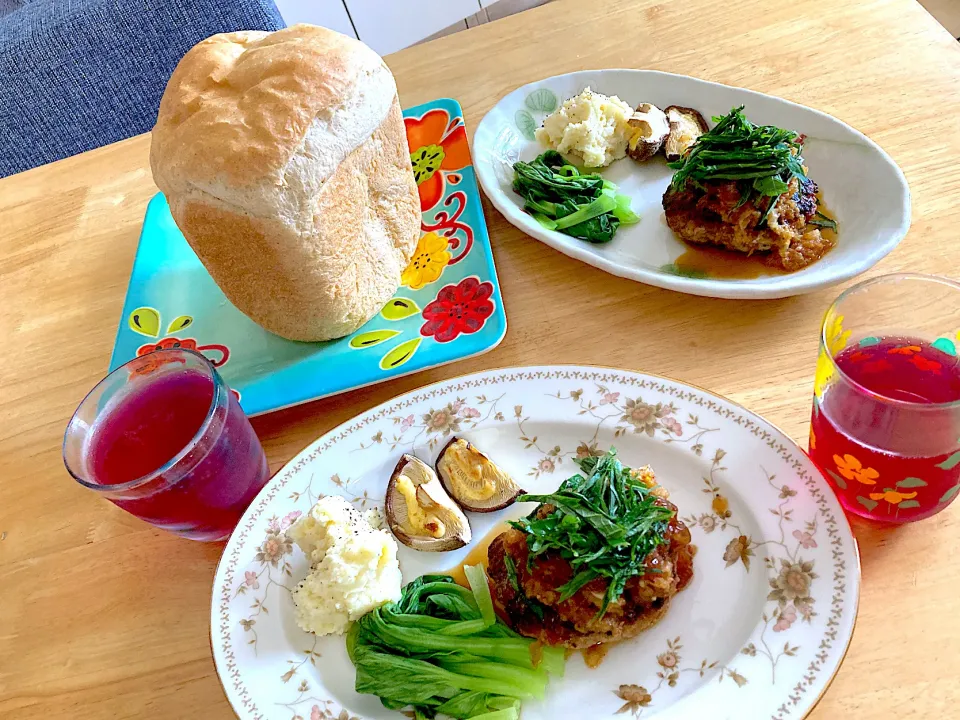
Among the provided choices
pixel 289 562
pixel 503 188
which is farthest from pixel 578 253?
pixel 289 562

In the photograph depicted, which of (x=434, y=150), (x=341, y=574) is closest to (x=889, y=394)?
(x=341, y=574)

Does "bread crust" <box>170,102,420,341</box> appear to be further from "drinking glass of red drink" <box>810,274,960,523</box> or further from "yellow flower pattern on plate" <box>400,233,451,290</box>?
"drinking glass of red drink" <box>810,274,960,523</box>

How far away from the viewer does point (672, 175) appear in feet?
5.69

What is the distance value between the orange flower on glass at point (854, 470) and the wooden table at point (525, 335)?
0.35 ft

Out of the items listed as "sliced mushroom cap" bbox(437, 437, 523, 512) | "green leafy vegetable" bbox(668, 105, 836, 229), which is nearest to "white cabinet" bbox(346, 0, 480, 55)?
"green leafy vegetable" bbox(668, 105, 836, 229)

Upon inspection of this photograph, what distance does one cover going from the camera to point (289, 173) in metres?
1.31

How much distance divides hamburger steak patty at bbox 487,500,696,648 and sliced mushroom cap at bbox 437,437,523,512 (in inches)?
5.6

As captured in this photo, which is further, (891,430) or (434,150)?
(434,150)

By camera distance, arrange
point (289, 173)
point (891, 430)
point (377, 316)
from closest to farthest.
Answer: point (891, 430) < point (289, 173) < point (377, 316)

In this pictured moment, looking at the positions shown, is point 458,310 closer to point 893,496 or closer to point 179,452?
point 179,452

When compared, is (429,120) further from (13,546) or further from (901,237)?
(13,546)

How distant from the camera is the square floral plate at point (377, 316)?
57.0 inches

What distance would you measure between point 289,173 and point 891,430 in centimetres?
103

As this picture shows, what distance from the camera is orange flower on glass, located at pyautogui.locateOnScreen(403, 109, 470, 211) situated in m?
1.80
